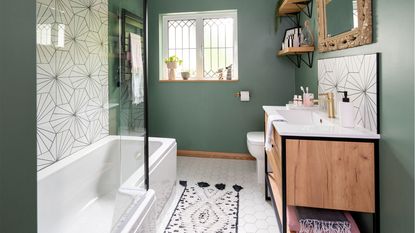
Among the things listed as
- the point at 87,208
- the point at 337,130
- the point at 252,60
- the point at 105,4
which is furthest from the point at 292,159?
the point at 252,60

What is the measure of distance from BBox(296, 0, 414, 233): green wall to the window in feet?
7.81

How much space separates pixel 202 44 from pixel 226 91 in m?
0.77

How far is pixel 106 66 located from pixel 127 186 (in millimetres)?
1058

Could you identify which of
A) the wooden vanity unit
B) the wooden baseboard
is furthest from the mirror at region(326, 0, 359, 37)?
the wooden baseboard

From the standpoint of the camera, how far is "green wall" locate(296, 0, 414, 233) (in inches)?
43.8

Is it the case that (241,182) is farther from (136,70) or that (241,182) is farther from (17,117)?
(17,117)

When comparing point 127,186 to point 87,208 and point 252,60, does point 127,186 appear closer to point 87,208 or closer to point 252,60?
point 87,208

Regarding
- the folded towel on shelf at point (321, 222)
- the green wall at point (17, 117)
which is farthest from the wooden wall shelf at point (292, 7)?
the green wall at point (17, 117)

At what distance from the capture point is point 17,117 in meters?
0.59

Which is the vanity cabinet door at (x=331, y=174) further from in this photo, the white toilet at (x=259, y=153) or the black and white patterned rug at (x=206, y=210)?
the white toilet at (x=259, y=153)

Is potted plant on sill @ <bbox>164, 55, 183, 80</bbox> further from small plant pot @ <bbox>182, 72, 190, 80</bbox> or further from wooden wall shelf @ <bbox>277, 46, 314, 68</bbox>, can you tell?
wooden wall shelf @ <bbox>277, 46, 314, 68</bbox>

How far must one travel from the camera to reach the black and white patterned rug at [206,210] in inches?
79.2

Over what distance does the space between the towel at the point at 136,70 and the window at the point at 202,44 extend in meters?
1.97

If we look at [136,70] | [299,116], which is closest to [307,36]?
[299,116]
